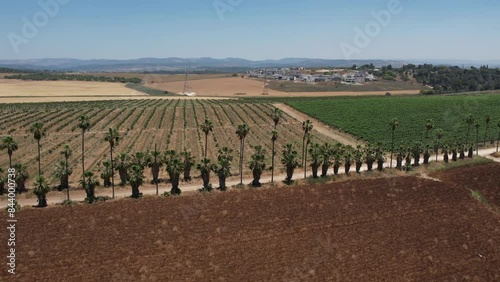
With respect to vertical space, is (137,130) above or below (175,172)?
above

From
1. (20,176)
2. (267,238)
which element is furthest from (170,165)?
(267,238)

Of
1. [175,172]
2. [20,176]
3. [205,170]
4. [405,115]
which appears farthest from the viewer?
Answer: [405,115]

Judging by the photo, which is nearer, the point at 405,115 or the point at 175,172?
the point at 175,172

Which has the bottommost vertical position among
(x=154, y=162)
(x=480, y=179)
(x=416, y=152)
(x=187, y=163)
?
(x=480, y=179)

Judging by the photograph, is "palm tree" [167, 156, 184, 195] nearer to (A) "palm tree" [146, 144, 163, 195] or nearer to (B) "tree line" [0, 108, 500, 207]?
(B) "tree line" [0, 108, 500, 207]

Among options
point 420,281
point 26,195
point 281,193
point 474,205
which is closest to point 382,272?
point 420,281

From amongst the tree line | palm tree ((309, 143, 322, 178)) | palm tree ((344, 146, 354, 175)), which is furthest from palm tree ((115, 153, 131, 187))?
palm tree ((344, 146, 354, 175))

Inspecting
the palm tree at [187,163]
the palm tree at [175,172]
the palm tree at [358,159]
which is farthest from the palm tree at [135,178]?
the palm tree at [358,159]

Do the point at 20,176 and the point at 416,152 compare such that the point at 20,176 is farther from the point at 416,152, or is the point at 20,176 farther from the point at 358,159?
the point at 416,152
